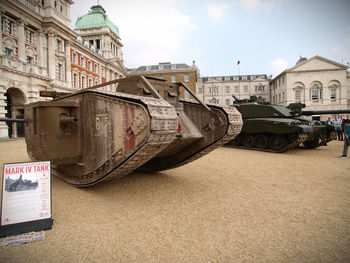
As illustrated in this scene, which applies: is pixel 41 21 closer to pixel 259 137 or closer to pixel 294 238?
pixel 259 137

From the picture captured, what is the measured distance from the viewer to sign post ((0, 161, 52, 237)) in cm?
256

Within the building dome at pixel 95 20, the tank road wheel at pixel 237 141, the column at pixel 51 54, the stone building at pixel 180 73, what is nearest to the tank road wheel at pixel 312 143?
the tank road wheel at pixel 237 141

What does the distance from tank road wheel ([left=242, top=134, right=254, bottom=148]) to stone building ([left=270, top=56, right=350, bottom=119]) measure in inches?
1441

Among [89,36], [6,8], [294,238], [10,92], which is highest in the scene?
[89,36]

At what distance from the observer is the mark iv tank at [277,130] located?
9.23 meters

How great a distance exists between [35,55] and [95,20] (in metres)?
25.2

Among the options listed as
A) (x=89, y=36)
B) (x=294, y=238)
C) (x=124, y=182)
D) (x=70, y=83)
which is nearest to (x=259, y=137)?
(x=124, y=182)

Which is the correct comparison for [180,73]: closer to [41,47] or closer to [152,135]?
[41,47]

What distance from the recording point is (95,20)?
144 feet

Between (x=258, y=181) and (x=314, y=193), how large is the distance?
113 cm

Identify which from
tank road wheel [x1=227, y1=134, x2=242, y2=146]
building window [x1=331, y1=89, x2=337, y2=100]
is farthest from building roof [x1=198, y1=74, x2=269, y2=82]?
tank road wheel [x1=227, y1=134, x2=242, y2=146]

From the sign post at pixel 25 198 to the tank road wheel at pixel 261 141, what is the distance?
31.6ft

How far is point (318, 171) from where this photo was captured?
618 cm

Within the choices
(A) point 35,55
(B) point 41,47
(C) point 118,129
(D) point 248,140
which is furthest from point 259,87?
(C) point 118,129
